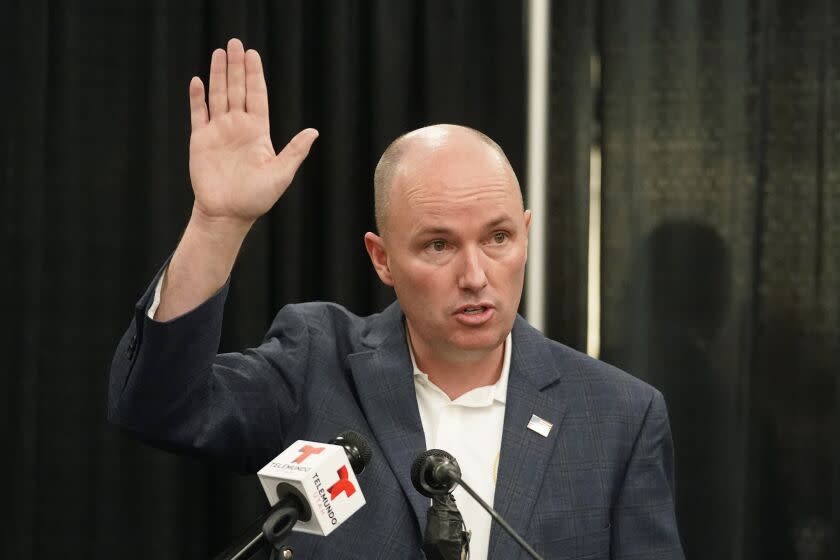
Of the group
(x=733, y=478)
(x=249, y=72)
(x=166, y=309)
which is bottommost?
(x=733, y=478)

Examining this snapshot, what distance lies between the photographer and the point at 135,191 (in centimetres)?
288

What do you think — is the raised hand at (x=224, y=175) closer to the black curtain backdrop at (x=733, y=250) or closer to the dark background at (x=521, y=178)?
the dark background at (x=521, y=178)

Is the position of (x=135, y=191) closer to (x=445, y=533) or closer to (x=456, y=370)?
(x=456, y=370)

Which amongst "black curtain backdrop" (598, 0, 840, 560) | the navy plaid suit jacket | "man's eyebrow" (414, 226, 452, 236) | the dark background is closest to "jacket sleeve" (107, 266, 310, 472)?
the navy plaid suit jacket

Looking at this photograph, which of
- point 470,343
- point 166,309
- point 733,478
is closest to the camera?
point 166,309

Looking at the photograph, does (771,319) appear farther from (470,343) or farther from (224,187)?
(224,187)

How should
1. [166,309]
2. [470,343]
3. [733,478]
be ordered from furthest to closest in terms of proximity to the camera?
1. [733,478]
2. [470,343]
3. [166,309]

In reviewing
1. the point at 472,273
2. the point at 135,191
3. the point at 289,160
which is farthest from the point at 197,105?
the point at 135,191

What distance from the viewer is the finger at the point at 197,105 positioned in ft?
5.10

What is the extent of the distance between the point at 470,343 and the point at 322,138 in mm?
1365

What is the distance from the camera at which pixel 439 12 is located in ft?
9.37

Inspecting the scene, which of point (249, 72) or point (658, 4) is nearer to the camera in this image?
point (249, 72)

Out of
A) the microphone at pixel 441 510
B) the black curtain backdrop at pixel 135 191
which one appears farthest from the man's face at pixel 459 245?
the black curtain backdrop at pixel 135 191

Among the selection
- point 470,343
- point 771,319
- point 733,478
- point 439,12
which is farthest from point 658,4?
point 470,343
